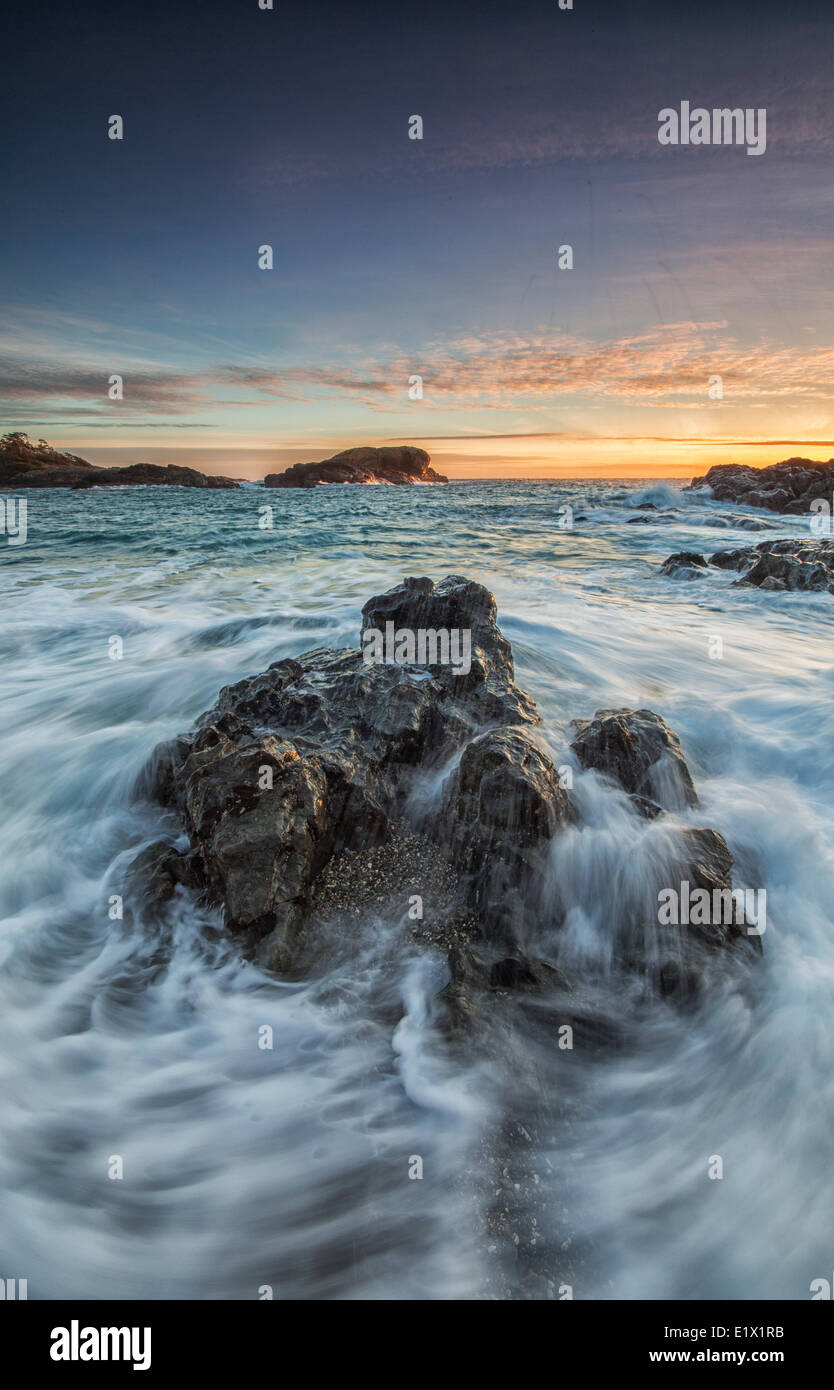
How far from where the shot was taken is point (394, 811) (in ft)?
14.2

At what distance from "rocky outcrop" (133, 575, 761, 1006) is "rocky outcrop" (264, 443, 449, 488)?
4282 inches

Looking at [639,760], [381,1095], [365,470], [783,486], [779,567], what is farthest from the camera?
[365,470]

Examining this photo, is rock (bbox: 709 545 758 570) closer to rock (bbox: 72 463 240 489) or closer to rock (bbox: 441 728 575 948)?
rock (bbox: 441 728 575 948)

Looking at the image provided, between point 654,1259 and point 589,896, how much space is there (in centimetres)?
176

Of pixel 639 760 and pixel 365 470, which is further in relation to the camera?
pixel 365 470

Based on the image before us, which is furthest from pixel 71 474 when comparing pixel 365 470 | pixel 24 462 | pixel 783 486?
pixel 783 486

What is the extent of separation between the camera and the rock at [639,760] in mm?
4707

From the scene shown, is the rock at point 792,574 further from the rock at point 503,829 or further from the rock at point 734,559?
the rock at point 503,829

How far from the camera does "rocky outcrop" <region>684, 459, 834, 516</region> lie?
37781mm

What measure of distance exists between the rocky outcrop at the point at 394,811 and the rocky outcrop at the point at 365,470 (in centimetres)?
10875

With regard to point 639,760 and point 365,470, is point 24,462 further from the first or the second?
point 639,760

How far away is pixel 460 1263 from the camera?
2391 mm

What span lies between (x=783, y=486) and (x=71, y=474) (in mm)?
91415

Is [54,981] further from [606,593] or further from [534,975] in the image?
[606,593]
